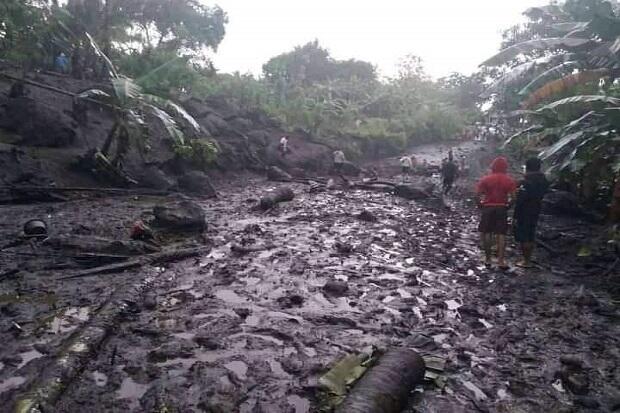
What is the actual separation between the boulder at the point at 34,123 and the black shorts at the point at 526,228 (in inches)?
507

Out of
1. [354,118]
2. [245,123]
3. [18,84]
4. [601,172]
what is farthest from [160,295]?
[354,118]

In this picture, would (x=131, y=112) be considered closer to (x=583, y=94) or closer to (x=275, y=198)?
(x=275, y=198)

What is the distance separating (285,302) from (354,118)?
2713 cm

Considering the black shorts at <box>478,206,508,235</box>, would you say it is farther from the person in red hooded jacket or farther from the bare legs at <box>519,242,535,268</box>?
the bare legs at <box>519,242,535,268</box>

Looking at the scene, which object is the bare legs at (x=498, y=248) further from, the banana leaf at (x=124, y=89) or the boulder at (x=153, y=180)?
the boulder at (x=153, y=180)

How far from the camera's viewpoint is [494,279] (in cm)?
676

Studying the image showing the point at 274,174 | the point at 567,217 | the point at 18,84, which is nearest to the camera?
the point at 567,217

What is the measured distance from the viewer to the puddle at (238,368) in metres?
3.77

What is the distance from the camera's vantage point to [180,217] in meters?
8.67

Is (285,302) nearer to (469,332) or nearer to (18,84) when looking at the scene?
(469,332)

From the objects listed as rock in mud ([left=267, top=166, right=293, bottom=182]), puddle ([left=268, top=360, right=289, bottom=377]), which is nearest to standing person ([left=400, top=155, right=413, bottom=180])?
rock in mud ([left=267, top=166, right=293, bottom=182])

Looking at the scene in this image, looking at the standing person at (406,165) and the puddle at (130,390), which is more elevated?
the standing person at (406,165)

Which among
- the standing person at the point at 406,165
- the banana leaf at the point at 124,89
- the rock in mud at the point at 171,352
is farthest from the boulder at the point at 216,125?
the rock in mud at the point at 171,352

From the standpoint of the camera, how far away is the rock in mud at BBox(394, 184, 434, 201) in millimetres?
15320
